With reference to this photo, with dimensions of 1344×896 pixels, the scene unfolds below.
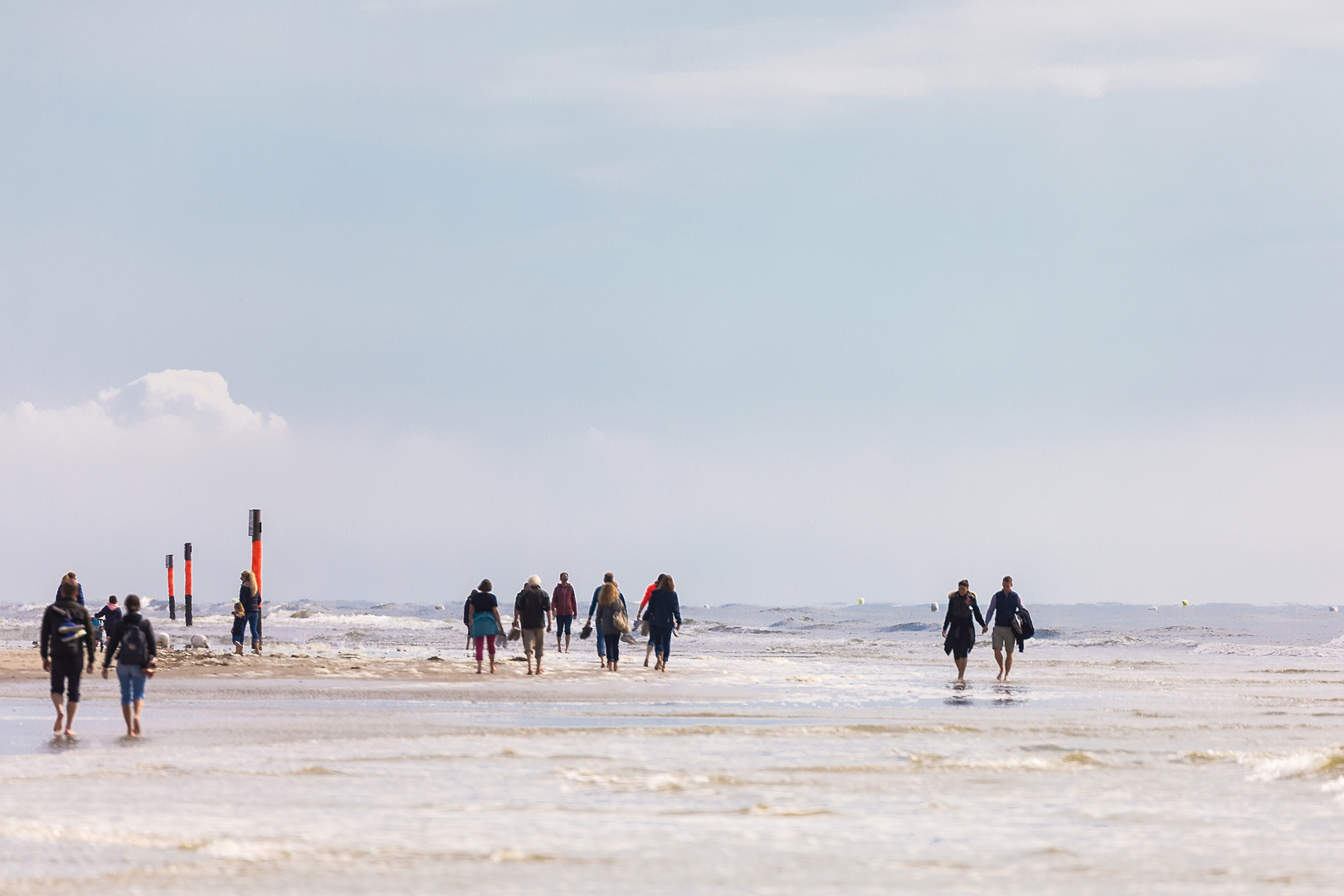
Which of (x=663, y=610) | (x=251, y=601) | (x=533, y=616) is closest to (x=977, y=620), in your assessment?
(x=663, y=610)

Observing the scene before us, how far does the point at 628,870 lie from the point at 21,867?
363 cm

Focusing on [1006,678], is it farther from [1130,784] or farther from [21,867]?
[21,867]

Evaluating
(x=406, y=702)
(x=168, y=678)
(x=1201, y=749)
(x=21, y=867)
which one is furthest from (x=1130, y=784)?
(x=168, y=678)

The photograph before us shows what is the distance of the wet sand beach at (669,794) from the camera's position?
8.19 meters

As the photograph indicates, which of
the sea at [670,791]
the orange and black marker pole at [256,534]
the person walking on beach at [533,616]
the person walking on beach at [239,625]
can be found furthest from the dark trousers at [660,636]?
the orange and black marker pole at [256,534]

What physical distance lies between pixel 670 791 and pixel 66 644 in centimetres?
850

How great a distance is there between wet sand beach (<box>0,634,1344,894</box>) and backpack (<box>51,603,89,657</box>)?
1.04m

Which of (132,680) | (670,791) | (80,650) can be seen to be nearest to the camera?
(670,791)

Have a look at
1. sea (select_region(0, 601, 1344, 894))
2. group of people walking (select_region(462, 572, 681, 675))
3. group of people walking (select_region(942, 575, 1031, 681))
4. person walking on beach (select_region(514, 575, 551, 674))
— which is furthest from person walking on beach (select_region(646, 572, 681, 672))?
group of people walking (select_region(942, 575, 1031, 681))

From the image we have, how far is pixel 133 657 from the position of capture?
1567cm

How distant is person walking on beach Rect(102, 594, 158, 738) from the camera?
1562 centimetres

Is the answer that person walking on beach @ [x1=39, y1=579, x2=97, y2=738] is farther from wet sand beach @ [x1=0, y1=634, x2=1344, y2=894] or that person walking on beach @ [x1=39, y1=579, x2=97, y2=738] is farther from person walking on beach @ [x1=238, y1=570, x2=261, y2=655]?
person walking on beach @ [x1=238, y1=570, x2=261, y2=655]

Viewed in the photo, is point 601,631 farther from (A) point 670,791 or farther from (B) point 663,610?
(A) point 670,791

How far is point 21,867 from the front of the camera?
8195mm
